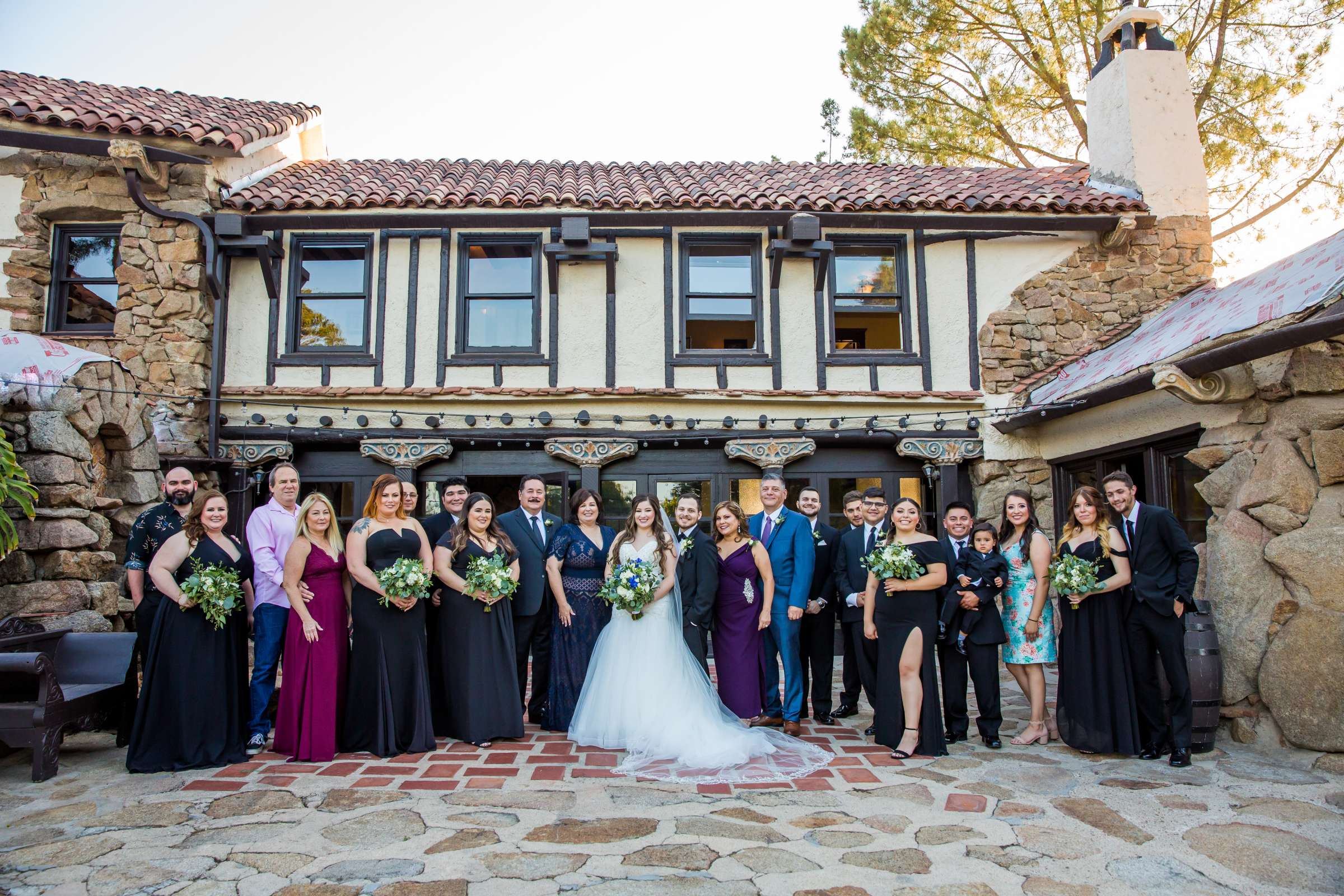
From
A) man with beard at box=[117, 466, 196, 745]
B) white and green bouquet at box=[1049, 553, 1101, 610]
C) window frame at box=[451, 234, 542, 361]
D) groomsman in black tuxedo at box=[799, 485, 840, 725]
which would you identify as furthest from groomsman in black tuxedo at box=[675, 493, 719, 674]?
window frame at box=[451, 234, 542, 361]

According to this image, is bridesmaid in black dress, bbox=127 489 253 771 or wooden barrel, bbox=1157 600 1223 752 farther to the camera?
wooden barrel, bbox=1157 600 1223 752

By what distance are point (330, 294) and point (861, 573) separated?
25.0ft

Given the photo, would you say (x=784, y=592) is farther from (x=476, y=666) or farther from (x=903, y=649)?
(x=476, y=666)

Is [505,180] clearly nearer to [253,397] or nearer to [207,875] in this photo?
[253,397]

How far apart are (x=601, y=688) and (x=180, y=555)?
9.45 ft

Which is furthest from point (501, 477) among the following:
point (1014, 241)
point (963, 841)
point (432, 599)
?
point (963, 841)

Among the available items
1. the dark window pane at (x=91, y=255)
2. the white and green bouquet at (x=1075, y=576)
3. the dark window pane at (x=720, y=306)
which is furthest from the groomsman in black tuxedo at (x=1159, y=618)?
the dark window pane at (x=91, y=255)

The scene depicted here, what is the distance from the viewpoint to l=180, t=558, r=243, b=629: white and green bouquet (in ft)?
17.9

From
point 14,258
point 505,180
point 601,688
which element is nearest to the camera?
point 601,688

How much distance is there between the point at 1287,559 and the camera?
5.78 m

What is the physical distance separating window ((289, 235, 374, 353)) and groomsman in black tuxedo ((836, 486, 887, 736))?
22.3 feet

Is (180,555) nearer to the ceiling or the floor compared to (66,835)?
nearer to the ceiling

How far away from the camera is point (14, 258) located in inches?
400

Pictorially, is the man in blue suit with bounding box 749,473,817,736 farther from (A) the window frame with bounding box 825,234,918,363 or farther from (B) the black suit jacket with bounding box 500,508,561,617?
(A) the window frame with bounding box 825,234,918,363
